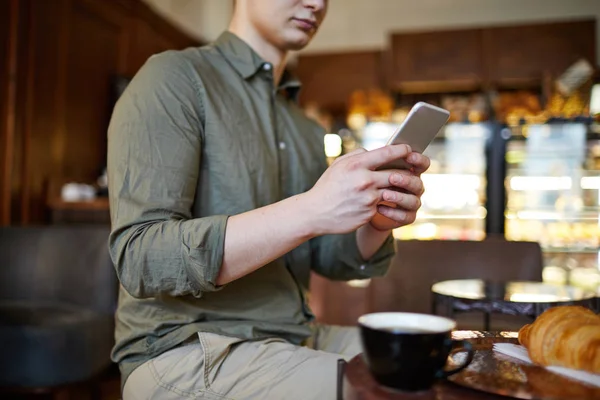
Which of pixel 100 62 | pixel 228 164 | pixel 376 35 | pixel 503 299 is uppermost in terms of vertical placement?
pixel 376 35

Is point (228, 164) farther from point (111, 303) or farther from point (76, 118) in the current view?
point (76, 118)

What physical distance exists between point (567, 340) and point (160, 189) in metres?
0.61

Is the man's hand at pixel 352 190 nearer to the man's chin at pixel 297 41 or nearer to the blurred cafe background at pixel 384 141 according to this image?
the man's chin at pixel 297 41

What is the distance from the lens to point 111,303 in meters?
2.29

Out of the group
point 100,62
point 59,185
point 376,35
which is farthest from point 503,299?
point 376,35

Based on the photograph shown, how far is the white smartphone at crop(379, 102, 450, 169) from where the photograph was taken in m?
0.74

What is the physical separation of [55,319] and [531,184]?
2995mm

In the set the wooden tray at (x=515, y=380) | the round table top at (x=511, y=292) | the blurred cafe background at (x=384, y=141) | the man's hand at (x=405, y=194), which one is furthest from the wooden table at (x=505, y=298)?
the wooden tray at (x=515, y=380)

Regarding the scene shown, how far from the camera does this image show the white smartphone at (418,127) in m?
0.74

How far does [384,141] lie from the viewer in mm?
3900

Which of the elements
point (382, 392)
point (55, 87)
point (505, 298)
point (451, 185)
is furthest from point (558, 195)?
point (382, 392)

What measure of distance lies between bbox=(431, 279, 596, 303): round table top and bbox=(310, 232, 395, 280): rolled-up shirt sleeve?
2.10 feet

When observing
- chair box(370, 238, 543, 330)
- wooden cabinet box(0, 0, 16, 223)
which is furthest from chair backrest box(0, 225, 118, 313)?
chair box(370, 238, 543, 330)

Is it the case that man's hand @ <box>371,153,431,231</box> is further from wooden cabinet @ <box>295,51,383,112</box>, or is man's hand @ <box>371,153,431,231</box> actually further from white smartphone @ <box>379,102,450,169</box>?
wooden cabinet @ <box>295,51,383,112</box>
